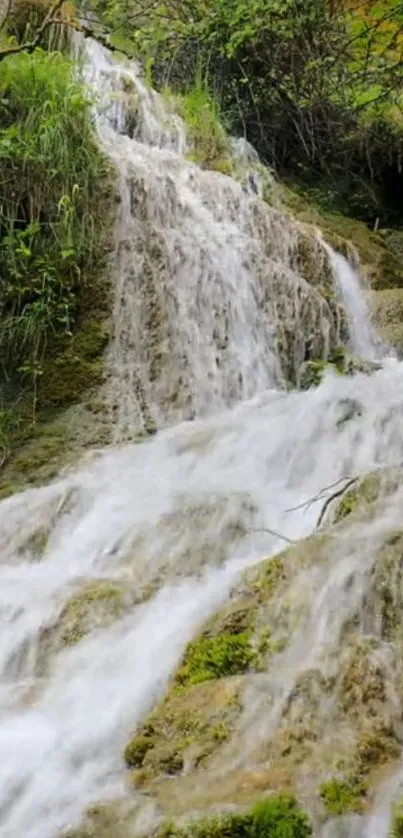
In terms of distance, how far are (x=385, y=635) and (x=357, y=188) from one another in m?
7.53

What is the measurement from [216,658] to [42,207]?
12.1 feet

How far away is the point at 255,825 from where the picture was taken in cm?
188

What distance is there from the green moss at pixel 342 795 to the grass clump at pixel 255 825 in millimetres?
73

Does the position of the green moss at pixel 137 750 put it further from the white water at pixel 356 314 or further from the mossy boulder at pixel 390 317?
the mossy boulder at pixel 390 317

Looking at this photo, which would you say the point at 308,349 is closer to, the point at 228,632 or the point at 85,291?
the point at 85,291

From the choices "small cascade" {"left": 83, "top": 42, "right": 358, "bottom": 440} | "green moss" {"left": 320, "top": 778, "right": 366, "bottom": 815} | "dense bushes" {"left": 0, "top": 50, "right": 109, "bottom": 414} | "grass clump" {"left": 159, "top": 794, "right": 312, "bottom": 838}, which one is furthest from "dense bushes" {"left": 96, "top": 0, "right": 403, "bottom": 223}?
"grass clump" {"left": 159, "top": 794, "right": 312, "bottom": 838}

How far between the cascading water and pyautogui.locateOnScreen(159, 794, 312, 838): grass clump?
19 centimetres

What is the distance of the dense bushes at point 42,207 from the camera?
17.2 feet

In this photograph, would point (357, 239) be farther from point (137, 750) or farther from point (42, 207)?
point (137, 750)

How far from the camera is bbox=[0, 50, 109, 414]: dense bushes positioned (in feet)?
17.2

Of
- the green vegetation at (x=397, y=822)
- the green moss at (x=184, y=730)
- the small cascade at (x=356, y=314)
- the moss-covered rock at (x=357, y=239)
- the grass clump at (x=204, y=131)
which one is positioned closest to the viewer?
the green vegetation at (x=397, y=822)

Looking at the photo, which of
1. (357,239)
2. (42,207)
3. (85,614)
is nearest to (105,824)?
(85,614)

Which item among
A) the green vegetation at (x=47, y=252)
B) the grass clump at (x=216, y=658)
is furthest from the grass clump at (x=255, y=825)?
the green vegetation at (x=47, y=252)

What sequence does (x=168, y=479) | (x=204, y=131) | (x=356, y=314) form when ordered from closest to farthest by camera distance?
(x=168, y=479) < (x=356, y=314) < (x=204, y=131)
